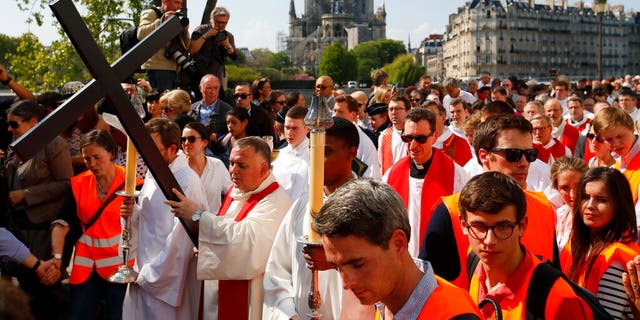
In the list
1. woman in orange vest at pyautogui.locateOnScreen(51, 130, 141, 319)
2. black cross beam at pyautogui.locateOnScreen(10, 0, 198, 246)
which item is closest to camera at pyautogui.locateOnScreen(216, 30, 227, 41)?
woman in orange vest at pyautogui.locateOnScreen(51, 130, 141, 319)

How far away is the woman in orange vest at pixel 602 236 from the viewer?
12.8 feet

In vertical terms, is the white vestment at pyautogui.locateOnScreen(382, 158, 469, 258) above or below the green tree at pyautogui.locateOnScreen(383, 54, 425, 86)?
below

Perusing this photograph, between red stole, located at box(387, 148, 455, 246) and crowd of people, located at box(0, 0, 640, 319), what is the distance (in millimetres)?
14

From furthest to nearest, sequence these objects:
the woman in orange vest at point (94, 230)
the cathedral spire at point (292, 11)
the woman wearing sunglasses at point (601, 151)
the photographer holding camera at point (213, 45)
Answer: the cathedral spire at point (292, 11), the photographer holding camera at point (213, 45), the woman wearing sunglasses at point (601, 151), the woman in orange vest at point (94, 230)

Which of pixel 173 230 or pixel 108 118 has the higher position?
pixel 108 118

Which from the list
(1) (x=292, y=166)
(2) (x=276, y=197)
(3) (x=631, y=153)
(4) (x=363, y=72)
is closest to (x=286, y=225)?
(2) (x=276, y=197)

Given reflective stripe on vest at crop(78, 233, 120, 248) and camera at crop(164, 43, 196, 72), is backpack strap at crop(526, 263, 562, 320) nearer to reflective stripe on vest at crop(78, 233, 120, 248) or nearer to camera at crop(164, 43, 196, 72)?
reflective stripe on vest at crop(78, 233, 120, 248)

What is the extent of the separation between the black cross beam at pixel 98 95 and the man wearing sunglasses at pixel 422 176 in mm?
2073

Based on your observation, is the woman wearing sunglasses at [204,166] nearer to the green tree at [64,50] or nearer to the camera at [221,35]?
the camera at [221,35]

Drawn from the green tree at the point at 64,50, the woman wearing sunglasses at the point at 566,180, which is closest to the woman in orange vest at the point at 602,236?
the woman wearing sunglasses at the point at 566,180

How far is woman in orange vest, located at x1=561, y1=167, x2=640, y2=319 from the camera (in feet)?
12.8

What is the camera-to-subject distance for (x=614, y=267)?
3.92m

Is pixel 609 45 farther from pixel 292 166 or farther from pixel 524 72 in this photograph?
pixel 292 166

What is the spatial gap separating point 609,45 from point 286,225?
16083 cm
